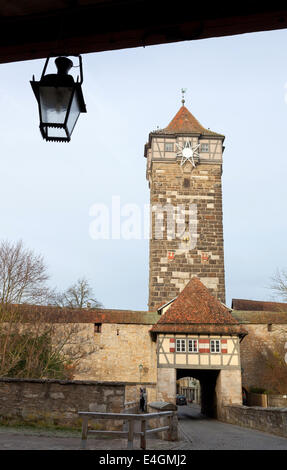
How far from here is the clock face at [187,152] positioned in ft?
96.3

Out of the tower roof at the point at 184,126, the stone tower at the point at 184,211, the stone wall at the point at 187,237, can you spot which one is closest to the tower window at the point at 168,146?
the stone tower at the point at 184,211

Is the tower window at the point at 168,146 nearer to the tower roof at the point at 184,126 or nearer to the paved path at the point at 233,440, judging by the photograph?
the tower roof at the point at 184,126

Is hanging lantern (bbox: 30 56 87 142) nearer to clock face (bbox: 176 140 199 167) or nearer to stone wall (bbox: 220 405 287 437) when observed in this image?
stone wall (bbox: 220 405 287 437)

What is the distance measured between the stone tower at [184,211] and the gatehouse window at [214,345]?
749 centimetres

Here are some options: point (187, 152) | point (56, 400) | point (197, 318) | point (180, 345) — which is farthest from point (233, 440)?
point (187, 152)

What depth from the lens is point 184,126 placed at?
1228 inches

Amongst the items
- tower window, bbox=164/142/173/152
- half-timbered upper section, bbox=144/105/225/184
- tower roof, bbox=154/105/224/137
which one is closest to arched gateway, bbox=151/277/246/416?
half-timbered upper section, bbox=144/105/225/184

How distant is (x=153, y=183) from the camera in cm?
2900

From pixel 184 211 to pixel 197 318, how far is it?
10096 mm

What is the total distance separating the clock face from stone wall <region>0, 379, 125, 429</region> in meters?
22.4
